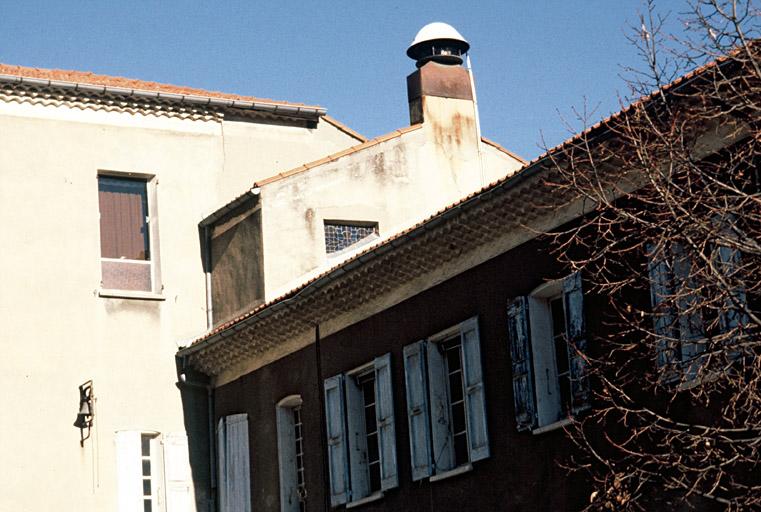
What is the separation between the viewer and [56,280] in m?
25.9

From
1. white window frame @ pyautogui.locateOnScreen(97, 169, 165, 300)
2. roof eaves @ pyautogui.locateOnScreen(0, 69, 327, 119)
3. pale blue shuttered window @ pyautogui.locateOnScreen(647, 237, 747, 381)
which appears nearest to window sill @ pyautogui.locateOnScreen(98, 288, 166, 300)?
white window frame @ pyautogui.locateOnScreen(97, 169, 165, 300)

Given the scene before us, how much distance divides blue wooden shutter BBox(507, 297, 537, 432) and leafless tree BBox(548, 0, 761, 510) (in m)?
0.93

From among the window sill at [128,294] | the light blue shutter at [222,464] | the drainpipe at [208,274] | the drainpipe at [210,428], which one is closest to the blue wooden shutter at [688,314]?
the light blue shutter at [222,464]

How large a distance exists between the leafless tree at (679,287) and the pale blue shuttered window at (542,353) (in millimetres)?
544

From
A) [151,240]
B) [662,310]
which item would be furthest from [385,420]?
[151,240]

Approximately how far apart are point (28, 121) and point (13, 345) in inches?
142

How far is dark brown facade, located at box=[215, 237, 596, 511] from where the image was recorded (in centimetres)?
1844

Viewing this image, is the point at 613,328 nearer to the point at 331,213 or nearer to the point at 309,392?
the point at 309,392

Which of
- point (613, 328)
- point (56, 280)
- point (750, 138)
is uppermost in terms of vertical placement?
point (56, 280)

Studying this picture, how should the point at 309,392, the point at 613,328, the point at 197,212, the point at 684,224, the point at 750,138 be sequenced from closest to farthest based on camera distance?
the point at 684,224 < the point at 750,138 < the point at 613,328 < the point at 309,392 < the point at 197,212

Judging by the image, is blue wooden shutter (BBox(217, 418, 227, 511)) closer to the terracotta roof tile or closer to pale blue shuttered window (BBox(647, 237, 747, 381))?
the terracotta roof tile

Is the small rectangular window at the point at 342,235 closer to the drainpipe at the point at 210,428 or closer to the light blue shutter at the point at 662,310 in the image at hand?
the drainpipe at the point at 210,428

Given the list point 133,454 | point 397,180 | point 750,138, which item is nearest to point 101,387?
point 133,454

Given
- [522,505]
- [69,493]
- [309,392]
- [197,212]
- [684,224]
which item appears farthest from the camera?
[197,212]
